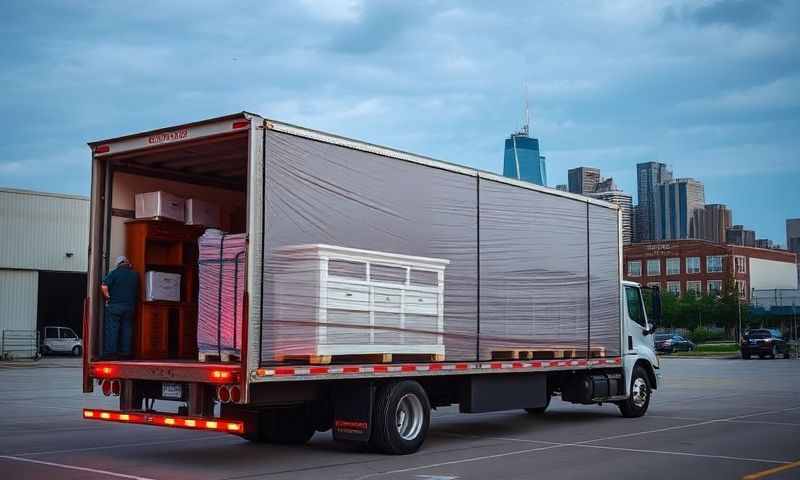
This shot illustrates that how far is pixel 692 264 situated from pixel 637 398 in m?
96.7

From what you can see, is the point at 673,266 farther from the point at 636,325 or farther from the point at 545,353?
the point at 545,353

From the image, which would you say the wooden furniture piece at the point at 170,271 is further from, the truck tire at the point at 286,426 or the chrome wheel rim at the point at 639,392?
the chrome wheel rim at the point at 639,392

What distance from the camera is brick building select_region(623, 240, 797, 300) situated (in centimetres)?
10550

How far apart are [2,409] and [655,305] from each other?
1225 centimetres

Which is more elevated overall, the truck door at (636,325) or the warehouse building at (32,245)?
the warehouse building at (32,245)

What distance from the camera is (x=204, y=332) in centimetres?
1042

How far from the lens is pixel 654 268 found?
112 meters

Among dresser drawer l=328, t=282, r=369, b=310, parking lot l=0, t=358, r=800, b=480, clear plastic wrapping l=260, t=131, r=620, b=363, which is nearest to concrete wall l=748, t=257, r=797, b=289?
parking lot l=0, t=358, r=800, b=480

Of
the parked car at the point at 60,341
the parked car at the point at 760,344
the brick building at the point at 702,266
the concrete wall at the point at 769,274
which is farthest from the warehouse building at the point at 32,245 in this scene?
the concrete wall at the point at 769,274

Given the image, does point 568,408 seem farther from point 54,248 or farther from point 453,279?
point 54,248

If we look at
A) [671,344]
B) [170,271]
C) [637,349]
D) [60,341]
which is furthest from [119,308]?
[671,344]

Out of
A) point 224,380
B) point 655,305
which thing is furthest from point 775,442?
point 224,380

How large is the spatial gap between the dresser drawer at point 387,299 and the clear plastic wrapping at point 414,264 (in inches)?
0.8

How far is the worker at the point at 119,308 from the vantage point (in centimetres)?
1129
